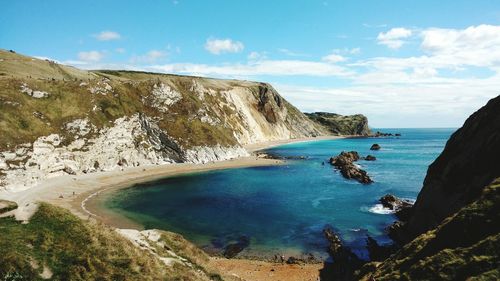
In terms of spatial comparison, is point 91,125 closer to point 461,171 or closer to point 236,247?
point 236,247

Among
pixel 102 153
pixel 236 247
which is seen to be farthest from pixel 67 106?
pixel 236 247

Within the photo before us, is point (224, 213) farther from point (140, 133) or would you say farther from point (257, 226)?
point (140, 133)

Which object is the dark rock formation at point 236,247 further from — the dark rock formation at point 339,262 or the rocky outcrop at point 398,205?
the rocky outcrop at point 398,205

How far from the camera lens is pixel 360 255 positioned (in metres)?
40.3

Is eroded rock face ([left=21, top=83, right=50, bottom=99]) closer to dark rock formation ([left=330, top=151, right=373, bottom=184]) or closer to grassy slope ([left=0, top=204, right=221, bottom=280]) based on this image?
dark rock formation ([left=330, top=151, right=373, bottom=184])

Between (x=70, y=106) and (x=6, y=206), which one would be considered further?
(x=70, y=106)

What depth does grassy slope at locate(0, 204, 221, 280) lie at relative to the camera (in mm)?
16016

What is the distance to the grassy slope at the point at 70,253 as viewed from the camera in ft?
52.5

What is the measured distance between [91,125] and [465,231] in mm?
91065

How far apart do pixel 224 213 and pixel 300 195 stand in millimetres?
20568

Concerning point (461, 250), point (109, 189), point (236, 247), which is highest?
point (461, 250)

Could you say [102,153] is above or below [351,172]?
above

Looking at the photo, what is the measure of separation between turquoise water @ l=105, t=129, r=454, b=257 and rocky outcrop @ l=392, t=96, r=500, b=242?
9186 mm

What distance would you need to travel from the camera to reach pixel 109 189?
74250 millimetres
